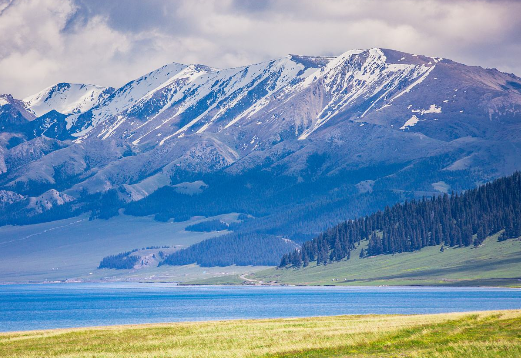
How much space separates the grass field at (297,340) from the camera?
5631 centimetres

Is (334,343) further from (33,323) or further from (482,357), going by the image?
(33,323)

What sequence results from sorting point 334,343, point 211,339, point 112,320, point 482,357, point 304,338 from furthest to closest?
1. point 112,320
2. point 211,339
3. point 304,338
4. point 334,343
5. point 482,357

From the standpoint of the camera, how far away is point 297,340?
66688mm

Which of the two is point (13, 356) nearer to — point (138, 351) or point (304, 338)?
point (138, 351)

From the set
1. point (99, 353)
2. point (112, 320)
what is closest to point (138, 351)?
point (99, 353)

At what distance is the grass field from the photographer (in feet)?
185

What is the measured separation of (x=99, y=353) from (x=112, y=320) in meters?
86.8

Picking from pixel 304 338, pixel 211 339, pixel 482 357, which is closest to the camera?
pixel 482 357

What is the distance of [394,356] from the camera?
176ft

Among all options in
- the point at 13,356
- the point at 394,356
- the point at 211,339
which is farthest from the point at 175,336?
the point at 394,356

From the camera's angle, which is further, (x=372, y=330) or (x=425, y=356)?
(x=372, y=330)

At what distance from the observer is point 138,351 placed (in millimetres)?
66062

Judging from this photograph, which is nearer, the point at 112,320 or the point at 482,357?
the point at 482,357

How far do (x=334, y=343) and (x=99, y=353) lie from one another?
63.5 feet
